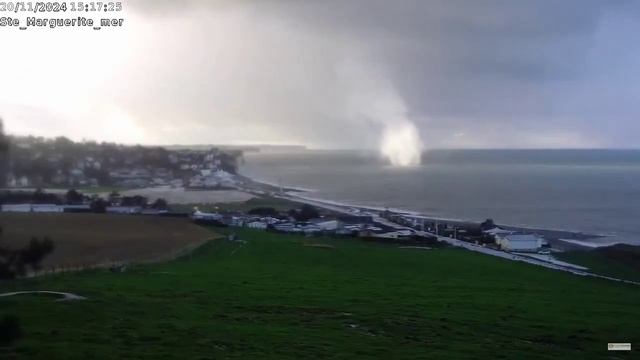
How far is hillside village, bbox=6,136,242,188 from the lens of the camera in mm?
90750

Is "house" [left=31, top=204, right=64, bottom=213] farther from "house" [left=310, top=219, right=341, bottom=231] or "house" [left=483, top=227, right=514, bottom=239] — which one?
"house" [left=483, top=227, right=514, bottom=239]

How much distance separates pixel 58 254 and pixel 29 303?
1933cm

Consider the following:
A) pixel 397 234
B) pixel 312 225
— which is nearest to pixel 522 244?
pixel 397 234

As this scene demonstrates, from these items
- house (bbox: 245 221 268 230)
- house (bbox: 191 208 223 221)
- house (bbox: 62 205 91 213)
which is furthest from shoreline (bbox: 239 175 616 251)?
house (bbox: 62 205 91 213)

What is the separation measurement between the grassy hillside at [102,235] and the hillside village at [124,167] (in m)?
14.0

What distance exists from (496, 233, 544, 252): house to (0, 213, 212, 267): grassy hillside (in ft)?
82.2

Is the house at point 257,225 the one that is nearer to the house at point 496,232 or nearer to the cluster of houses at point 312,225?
the cluster of houses at point 312,225

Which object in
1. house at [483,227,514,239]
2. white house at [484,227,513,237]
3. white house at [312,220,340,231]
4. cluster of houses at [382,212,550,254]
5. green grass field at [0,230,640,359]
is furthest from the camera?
white house at [312,220,340,231]

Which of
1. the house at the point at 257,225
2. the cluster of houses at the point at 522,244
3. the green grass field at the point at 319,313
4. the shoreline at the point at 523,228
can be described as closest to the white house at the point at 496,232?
the cluster of houses at the point at 522,244

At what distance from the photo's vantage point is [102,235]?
51.8 meters

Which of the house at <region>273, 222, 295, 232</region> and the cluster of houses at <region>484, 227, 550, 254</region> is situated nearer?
the cluster of houses at <region>484, 227, 550, 254</region>

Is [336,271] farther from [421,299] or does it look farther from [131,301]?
[131,301]

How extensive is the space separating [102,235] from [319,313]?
105 feet

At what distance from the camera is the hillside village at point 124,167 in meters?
90.8
